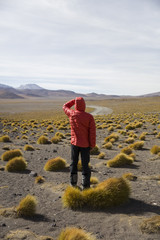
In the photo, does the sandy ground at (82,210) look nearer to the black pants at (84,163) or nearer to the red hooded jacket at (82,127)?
the black pants at (84,163)

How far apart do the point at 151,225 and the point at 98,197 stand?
1303 millimetres

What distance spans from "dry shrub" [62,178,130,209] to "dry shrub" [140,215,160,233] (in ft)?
3.39

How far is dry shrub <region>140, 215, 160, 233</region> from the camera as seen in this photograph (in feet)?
12.5

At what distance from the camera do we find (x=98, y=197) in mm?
4902

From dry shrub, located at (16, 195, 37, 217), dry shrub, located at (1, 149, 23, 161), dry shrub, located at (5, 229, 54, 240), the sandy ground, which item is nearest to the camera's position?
dry shrub, located at (5, 229, 54, 240)

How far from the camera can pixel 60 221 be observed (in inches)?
174

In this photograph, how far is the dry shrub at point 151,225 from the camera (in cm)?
382

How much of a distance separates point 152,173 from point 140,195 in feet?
Answer: 7.65

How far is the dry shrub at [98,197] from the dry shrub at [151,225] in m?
1.03

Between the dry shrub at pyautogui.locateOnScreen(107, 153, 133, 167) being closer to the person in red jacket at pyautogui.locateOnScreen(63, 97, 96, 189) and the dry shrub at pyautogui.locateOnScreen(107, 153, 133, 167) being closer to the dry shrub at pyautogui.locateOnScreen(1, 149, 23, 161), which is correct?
the person in red jacket at pyautogui.locateOnScreen(63, 97, 96, 189)

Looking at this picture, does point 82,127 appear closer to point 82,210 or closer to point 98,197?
point 98,197

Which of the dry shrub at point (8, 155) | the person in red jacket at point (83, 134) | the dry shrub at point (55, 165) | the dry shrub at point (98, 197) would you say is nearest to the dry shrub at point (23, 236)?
the dry shrub at point (98, 197)

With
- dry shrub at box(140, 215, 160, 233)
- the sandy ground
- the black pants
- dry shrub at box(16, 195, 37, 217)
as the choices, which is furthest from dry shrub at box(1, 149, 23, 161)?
dry shrub at box(140, 215, 160, 233)

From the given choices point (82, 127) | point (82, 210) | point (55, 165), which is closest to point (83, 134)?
point (82, 127)
